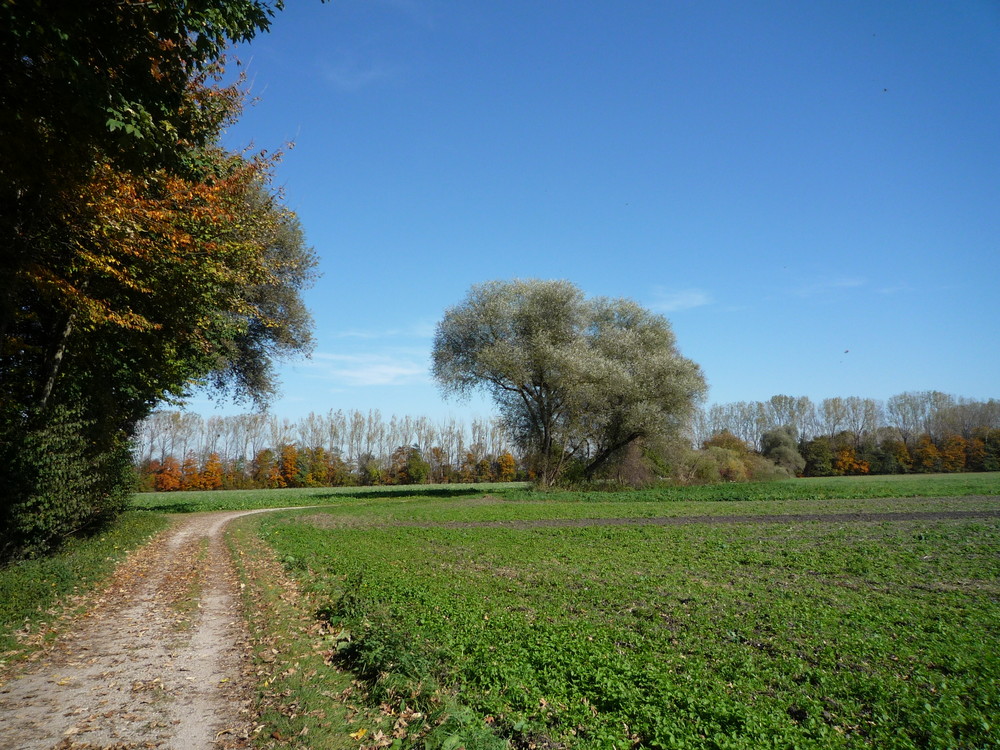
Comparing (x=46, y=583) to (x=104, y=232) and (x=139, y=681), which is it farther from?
(x=104, y=232)

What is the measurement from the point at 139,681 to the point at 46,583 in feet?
18.6

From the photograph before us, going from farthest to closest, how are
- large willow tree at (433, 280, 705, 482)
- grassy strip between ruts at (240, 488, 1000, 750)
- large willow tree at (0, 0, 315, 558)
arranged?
large willow tree at (433, 280, 705, 482) → large willow tree at (0, 0, 315, 558) → grassy strip between ruts at (240, 488, 1000, 750)

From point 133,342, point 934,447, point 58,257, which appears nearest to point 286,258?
point 133,342

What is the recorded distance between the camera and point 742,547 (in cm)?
1362

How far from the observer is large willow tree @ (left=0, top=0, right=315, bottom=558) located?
6695 millimetres

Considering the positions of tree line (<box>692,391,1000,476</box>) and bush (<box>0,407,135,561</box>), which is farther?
tree line (<box>692,391,1000,476</box>)

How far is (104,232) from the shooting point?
1020cm

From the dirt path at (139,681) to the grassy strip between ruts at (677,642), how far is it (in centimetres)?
117

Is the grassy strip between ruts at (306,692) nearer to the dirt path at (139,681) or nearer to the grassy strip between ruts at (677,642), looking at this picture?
the grassy strip between ruts at (677,642)

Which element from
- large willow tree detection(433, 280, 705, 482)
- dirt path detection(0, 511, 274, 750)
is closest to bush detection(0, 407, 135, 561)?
dirt path detection(0, 511, 274, 750)

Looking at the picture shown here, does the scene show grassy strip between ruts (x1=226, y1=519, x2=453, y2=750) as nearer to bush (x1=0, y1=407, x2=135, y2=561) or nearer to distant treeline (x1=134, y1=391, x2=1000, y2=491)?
bush (x1=0, y1=407, x2=135, y2=561)

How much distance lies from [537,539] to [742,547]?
17.8 ft

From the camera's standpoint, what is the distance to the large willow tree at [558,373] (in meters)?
35.7

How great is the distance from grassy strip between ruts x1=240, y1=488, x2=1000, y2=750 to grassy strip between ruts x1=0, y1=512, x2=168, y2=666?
11.9ft
